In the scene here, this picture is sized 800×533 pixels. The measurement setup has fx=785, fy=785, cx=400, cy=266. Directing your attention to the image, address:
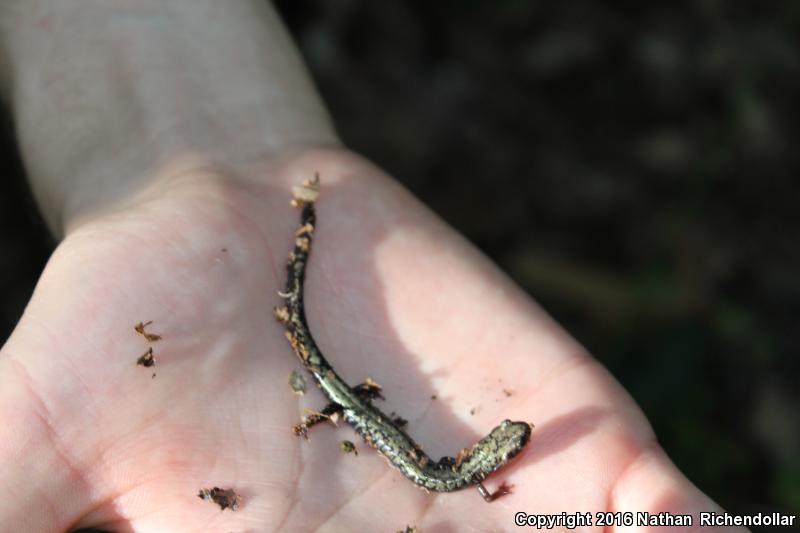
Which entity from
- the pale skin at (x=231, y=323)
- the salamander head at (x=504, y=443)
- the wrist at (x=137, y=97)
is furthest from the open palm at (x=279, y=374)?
the wrist at (x=137, y=97)

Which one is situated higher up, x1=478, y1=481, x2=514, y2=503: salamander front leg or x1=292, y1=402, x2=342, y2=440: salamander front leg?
x1=292, y1=402, x2=342, y2=440: salamander front leg

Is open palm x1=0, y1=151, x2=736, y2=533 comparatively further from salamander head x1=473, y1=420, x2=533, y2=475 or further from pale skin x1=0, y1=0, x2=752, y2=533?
salamander head x1=473, y1=420, x2=533, y2=475

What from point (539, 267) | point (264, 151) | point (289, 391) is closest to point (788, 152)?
point (539, 267)

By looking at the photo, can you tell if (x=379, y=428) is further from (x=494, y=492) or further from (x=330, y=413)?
(x=494, y=492)

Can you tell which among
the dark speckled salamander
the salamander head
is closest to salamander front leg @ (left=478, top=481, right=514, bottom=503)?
the dark speckled salamander

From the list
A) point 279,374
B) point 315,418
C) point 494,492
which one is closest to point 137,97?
point 279,374
